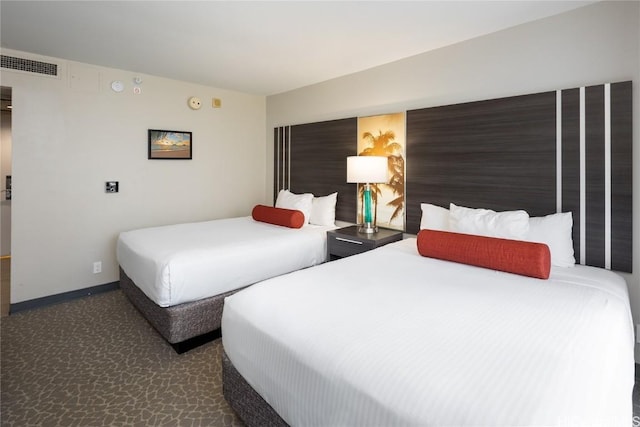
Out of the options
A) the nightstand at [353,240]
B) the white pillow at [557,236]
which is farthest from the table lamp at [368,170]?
the white pillow at [557,236]

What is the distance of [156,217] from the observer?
4.02 metres

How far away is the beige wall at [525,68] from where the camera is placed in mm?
2166

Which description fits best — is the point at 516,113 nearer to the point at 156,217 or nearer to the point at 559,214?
the point at 559,214

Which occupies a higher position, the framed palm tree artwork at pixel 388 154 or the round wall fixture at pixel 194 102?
the round wall fixture at pixel 194 102

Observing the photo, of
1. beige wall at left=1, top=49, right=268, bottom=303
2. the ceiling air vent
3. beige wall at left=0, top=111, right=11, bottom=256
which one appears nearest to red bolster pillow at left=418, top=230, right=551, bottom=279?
beige wall at left=1, top=49, right=268, bottom=303

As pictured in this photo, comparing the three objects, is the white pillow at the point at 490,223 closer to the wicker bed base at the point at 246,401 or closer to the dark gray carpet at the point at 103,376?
the wicker bed base at the point at 246,401

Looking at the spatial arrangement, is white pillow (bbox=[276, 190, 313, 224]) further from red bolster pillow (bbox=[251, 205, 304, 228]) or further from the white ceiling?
the white ceiling

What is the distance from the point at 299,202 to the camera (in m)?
3.97

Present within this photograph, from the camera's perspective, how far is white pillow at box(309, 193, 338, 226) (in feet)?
12.8

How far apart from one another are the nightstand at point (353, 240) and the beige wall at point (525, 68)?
49.3 inches

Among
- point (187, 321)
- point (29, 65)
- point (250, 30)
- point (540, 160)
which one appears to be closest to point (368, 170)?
point (540, 160)

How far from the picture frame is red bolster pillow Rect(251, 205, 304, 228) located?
1181 mm

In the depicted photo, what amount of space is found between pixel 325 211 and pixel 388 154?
38.1 inches

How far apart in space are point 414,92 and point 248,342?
8.93 ft
